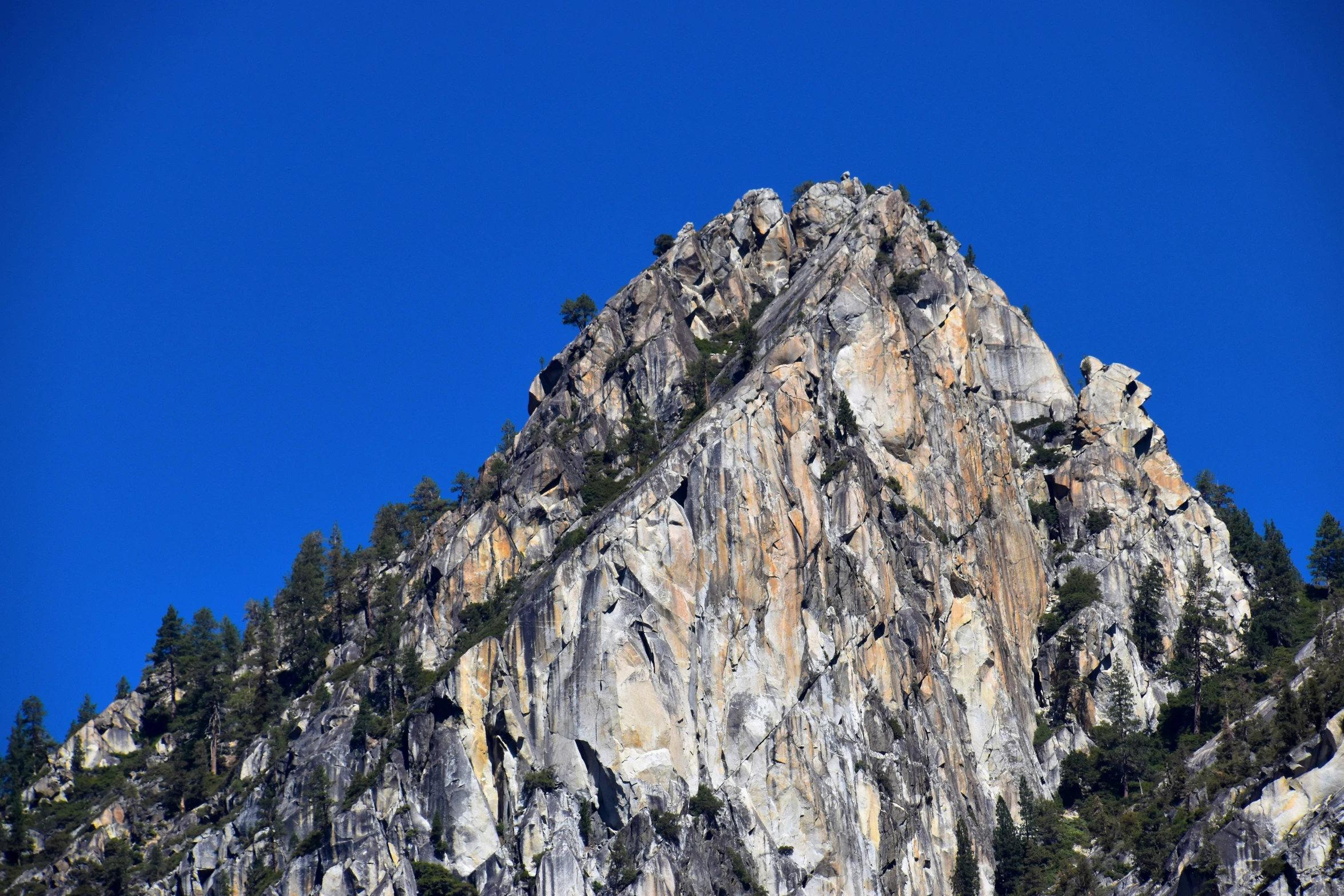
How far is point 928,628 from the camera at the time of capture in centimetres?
12038

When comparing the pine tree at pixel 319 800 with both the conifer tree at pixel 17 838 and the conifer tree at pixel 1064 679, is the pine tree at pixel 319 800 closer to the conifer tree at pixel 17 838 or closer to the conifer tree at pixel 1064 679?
the conifer tree at pixel 17 838

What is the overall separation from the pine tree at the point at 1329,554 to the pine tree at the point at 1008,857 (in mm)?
47530

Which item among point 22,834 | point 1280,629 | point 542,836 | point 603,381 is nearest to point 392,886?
point 542,836

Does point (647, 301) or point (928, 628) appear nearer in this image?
point (928, 628)

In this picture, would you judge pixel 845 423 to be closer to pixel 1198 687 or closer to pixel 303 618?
pixel 1198 687

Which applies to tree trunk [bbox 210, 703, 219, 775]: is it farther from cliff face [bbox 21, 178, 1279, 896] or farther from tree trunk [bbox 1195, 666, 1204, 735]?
tree trunk [bbox 1195, 666, 1204, 735]

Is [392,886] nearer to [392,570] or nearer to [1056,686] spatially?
[392,570]

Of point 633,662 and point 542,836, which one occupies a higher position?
point 633,662

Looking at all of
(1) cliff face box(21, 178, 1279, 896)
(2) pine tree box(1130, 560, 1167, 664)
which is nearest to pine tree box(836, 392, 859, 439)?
(1) cliff face box(21, 178, 1279, 896)

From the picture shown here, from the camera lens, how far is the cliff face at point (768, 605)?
106 m

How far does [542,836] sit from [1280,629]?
219 feet

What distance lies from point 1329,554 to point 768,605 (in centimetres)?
6212

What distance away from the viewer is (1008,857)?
4385 inches

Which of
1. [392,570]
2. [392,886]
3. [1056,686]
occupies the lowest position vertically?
[392,886]
